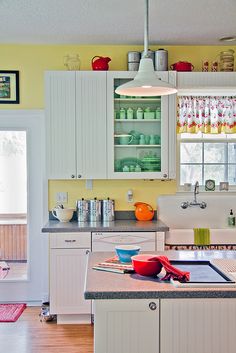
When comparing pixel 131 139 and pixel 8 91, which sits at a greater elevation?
pixel 8 91

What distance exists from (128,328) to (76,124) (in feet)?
8.48

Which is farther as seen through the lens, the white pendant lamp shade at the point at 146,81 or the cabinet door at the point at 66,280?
the cabinet door at the point at 66,280

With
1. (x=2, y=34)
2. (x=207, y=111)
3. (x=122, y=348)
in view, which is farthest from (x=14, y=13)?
(x=122, y=348)

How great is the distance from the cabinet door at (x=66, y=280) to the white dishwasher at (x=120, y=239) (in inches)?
7.0

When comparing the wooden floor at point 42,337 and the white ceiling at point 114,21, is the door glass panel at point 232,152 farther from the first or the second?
the wooden floor at point 42,337

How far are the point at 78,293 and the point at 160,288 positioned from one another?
2073mm

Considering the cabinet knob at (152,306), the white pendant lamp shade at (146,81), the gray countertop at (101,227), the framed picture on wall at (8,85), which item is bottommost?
the cabinet knob at (152,306)

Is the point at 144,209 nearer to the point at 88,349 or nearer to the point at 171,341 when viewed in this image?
the point at 88,349

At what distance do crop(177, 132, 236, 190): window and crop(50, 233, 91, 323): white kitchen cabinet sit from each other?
1.39 meters

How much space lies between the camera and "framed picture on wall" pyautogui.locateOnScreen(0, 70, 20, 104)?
4.69m

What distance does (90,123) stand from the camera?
443cm

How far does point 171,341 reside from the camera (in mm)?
2207

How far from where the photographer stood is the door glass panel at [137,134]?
452cm

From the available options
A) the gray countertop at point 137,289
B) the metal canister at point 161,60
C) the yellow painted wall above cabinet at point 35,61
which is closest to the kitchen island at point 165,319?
the gray countertop at point 137,289
